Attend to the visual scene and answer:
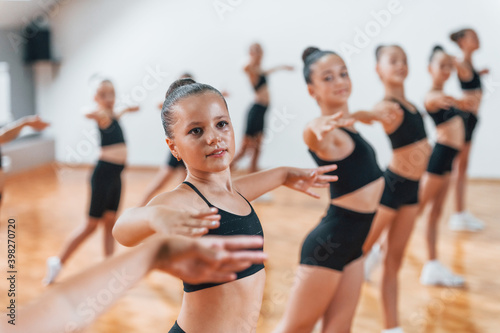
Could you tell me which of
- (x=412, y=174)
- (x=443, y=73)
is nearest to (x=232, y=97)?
(x=443, y=73)

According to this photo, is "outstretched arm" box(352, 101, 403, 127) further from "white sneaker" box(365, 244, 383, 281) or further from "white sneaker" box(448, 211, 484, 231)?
"white sneaker" box(448, 211, 484, 231)

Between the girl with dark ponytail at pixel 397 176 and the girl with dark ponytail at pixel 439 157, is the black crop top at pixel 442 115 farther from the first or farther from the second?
the girl with dark ponytail at pixel 397 176

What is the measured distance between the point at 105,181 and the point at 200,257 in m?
2.73

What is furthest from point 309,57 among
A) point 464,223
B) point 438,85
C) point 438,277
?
point 464,223

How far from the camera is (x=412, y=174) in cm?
279

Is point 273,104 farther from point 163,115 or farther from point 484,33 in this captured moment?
point 163,115

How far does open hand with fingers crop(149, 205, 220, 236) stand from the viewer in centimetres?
108

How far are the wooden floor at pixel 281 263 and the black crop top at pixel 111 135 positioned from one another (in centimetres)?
86

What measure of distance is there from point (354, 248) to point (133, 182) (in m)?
4.78

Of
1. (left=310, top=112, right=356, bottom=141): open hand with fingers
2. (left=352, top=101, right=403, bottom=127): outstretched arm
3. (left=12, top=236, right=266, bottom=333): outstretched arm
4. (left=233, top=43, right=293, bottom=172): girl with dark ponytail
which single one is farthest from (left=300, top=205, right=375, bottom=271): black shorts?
(left=233, top=43, right=293, bottom=172): girl with dark ponytail

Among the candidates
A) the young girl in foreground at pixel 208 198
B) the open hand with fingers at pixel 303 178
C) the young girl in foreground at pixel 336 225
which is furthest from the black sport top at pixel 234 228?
the young girl in foreground at pixel 336 225

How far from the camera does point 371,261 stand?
11.8ft

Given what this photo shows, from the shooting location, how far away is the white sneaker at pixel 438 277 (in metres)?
3.45

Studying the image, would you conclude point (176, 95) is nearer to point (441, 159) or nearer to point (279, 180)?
point (279, 180)
